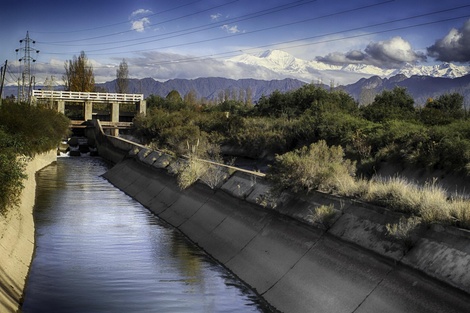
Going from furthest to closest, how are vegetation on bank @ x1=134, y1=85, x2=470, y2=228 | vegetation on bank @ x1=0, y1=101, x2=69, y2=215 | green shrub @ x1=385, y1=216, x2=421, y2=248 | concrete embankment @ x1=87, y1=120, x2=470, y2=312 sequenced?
vegetation on bank @ x1=0, y1=101, x2=69, y2=215 → vegetation on bank @ x1=134, y1=85, x2=470, y2=228 → green shrub @ x1=385, y1=216, x2=421, y2=248 → concrete embankment @ x1=87, y1=120, x2=470, y2=312

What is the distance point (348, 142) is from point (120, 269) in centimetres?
2374

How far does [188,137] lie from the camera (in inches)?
2051

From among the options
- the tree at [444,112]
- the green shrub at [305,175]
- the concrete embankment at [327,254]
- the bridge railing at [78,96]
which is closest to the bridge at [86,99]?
the bridge railing at [78,96]

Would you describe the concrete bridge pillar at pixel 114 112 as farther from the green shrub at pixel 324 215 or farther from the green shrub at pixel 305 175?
the green shrub at pixel 324 215

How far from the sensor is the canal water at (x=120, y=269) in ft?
55.4

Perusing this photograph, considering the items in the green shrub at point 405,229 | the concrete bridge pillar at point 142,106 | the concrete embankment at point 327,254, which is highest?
the concrete bridge pillar at point 142,106

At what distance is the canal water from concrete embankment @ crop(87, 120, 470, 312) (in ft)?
2.73

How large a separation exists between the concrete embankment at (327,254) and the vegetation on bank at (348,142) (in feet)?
2.11

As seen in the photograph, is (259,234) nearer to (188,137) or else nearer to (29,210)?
(29,210)

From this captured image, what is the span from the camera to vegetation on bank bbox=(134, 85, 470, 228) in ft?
56.3

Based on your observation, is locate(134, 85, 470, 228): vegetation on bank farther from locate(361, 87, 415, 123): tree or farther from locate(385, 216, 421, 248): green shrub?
locate(385, 216, 421, 248): green shrub

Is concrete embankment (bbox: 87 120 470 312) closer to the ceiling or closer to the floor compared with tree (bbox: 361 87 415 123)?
closer to the floor

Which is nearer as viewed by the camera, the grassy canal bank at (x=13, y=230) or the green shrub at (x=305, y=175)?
the grassy canal bank at (x=13, y=230)

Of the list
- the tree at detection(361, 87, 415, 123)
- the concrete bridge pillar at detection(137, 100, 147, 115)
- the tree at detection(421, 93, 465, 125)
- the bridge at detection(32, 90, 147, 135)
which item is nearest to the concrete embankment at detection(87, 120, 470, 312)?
the tree at detection(421, 93, 465, 125)
